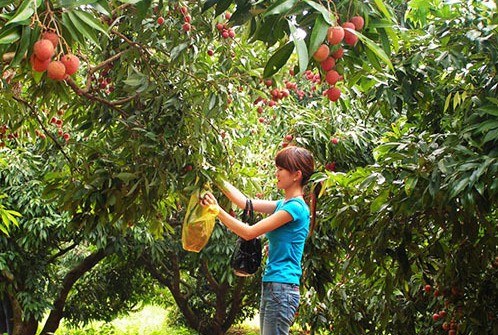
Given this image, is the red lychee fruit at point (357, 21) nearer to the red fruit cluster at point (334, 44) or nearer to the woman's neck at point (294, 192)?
the red fruit cluster at point (334, 44)

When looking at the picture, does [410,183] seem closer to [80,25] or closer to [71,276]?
[80,25]

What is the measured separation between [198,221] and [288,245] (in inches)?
14.5

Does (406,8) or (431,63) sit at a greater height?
(406,8)

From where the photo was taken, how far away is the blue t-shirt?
2.51 metres

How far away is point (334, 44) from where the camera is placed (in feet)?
5.05

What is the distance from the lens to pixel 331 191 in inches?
135

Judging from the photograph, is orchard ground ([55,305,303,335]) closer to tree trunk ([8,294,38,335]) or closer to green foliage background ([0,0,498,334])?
tree trunk ([8,294,38,335])

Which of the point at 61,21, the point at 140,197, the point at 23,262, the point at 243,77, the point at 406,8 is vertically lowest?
the point at 61,21

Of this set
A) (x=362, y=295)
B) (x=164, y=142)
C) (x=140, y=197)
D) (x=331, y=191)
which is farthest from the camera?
(x=362, y=295)

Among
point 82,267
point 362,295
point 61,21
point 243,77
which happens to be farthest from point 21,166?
point 61,21

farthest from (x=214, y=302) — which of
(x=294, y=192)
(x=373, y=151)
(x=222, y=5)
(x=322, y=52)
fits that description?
(x=322, y=52)

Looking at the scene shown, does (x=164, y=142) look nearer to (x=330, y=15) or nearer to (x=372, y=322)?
(x=330, y=15)

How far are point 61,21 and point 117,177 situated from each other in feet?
5.18

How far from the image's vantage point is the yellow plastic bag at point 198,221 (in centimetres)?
264
